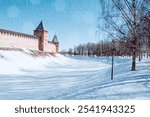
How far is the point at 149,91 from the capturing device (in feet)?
29.6

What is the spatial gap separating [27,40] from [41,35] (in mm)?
10228

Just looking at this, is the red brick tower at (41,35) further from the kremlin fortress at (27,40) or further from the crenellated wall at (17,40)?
the crenellated wall at (17,40)

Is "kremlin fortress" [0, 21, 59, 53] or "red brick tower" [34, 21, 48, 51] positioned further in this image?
"red brick tower" [34, 21, 48, 51]

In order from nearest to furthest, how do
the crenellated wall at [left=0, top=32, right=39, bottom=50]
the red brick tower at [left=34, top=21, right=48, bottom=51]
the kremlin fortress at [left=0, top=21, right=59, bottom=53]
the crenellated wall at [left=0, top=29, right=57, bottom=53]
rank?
1. the crenellated wall at [left=0, top=29, right=57, bottom=53]
2. the crenellated wall at [left=0, top=32, right=39, bottom=50]
3. the kremlin fortress at [left=0, top=21, right=59, bottom=53]
4. the red brick tower at [left=34, top=21, right=48, bottom=51]

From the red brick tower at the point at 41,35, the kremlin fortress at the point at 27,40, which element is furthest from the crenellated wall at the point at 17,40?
the red brick tower at the point at 41,35

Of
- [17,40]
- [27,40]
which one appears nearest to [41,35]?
[27,40]

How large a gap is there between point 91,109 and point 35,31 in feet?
189

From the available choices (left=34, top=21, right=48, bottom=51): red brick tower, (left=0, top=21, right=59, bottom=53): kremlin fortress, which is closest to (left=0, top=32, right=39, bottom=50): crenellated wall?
(left=0, top=21, right=59, bottom=53): kremlin fortress

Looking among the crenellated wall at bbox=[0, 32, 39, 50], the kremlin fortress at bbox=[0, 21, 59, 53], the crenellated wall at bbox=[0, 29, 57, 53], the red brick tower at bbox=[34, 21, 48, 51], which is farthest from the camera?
the red brick tower at bbox=[34, 21, 48, 51]

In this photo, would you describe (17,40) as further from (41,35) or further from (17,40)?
(41,35)

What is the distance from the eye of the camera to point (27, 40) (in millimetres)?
51375

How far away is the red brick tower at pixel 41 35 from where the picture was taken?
2397 inches

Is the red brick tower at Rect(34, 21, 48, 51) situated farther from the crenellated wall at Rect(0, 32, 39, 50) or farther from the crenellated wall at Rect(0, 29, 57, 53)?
the crenellated wall at Rect(0, 32, 39, 50)

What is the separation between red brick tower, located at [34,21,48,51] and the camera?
60.9m
